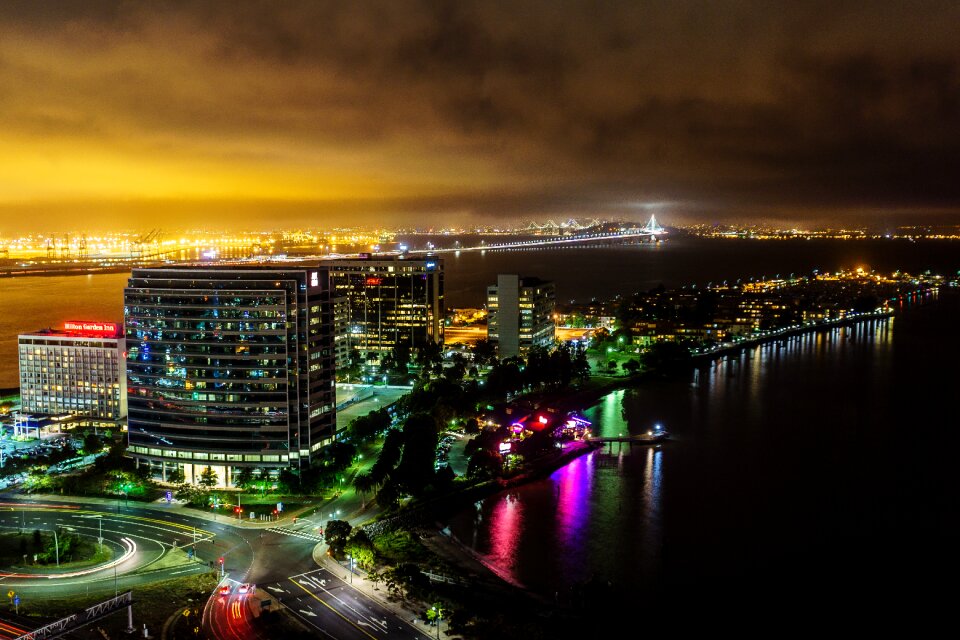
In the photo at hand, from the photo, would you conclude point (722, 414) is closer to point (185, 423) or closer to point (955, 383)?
point (955, 383)

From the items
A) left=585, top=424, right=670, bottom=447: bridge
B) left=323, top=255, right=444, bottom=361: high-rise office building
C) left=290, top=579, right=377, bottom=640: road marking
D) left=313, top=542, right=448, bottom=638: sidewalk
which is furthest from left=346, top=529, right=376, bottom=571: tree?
left=323, top=255, right=444, bottom=361: high-rise office building

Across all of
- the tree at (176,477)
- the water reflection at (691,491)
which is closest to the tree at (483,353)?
the water reflection at (691,491)

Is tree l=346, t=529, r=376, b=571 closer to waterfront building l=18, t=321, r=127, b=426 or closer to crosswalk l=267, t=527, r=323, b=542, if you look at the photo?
crosswalk l=267, t=527, r=323, b=542

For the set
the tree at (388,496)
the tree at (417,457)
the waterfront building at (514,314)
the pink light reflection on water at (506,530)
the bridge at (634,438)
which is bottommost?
the pink light reflection on water at (506,530)

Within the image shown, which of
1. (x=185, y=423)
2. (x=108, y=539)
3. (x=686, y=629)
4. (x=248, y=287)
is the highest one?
(x=248, y=287)

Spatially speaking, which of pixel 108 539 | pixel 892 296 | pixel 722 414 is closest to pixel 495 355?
pixel 722 414

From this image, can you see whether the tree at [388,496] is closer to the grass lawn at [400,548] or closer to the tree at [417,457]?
the tree at [417,457]
